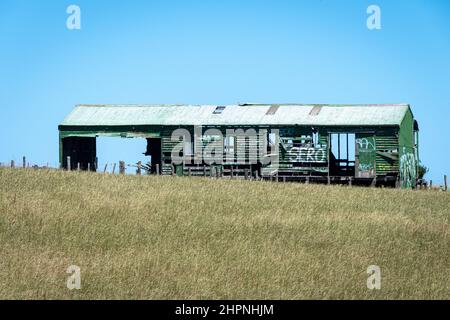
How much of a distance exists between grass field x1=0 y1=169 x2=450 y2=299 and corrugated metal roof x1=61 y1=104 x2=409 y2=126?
15567 millimetres

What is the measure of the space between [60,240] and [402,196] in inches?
674

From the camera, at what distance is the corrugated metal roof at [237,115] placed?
46.6 m

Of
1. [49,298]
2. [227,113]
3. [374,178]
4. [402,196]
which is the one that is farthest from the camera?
[227,113]

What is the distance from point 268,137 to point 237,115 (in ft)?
7.58

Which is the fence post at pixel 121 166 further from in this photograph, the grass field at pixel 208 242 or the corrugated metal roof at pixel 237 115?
the grass field at pixel 208 242

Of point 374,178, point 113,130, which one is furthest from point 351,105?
point 113,130

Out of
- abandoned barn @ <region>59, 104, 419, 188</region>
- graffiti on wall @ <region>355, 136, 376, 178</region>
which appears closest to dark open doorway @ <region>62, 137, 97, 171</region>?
abandoned barn @ <region>59, 104, 419, 188</region>

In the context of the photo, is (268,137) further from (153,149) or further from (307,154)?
(153,149)

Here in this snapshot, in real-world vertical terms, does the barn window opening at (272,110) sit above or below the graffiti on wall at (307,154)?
above

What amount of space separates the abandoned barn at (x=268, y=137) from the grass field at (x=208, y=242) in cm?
1478

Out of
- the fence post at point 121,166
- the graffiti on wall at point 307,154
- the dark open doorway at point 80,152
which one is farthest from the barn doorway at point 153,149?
the graffiti on wall at point 307,154

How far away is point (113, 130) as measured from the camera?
50062mm

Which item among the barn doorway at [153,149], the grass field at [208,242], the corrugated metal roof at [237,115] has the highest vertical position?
the corrugated metal roof at [237,115]
